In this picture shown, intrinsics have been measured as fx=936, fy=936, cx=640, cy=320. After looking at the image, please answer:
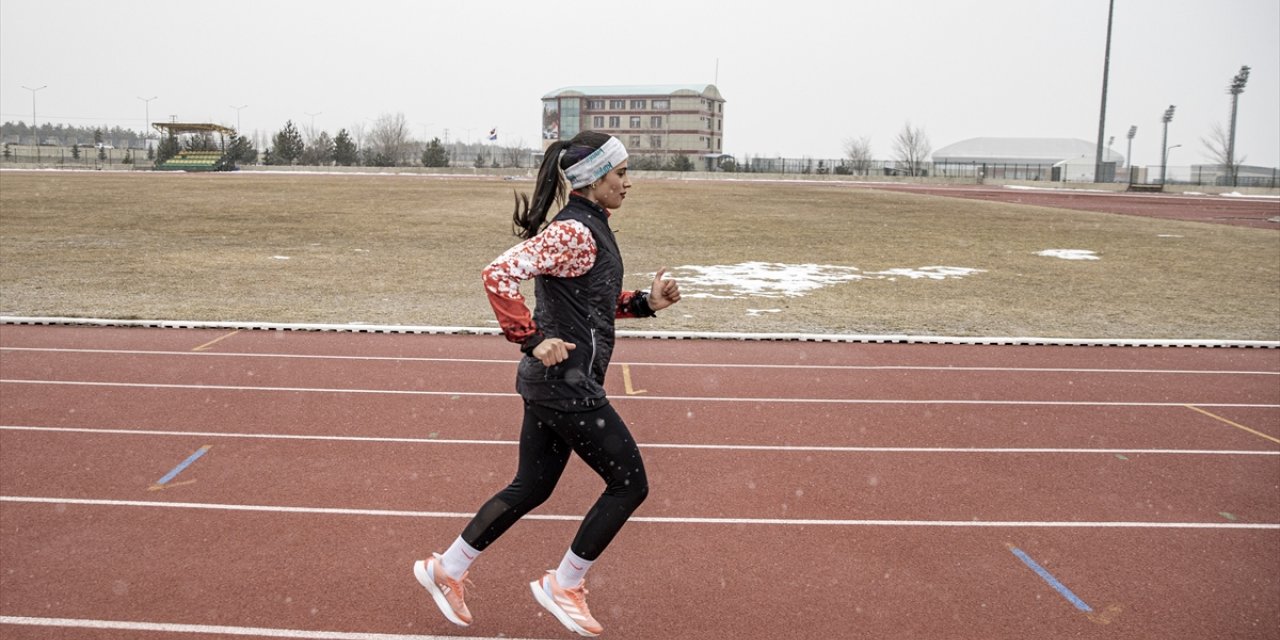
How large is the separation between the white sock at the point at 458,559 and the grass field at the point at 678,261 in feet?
25.6

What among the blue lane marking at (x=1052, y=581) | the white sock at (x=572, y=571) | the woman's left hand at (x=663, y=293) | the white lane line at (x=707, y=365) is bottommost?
the blue lane marking at (x=1052, y=581)

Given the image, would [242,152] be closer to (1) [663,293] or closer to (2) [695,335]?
(2) [695,335]

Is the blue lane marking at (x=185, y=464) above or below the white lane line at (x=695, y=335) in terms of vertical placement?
below

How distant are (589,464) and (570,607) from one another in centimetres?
65

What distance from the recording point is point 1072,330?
12.2 m

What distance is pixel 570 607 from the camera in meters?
3.96

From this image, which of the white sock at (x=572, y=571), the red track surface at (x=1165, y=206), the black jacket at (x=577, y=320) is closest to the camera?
the black jacket at (x=577, y=320)

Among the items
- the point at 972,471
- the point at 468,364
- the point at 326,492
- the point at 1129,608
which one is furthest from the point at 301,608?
the point at 468,364

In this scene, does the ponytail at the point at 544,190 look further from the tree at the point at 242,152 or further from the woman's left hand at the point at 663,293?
the tree at the point at 242,152

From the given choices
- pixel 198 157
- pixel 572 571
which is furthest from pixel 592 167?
pixel 198 157

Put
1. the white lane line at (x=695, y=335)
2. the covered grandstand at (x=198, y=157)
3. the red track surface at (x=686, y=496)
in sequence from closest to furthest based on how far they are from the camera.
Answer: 1. the red track surface at (x=686, y=496)
2. the white lane line at (x=695, y=335)
3. the covered grandstand at (x=198, y=157)

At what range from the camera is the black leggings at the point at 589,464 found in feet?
12.2

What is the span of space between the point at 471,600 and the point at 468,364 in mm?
5181

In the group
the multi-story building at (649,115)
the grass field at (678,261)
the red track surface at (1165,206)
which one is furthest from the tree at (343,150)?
the red track surface at (1165,206)
